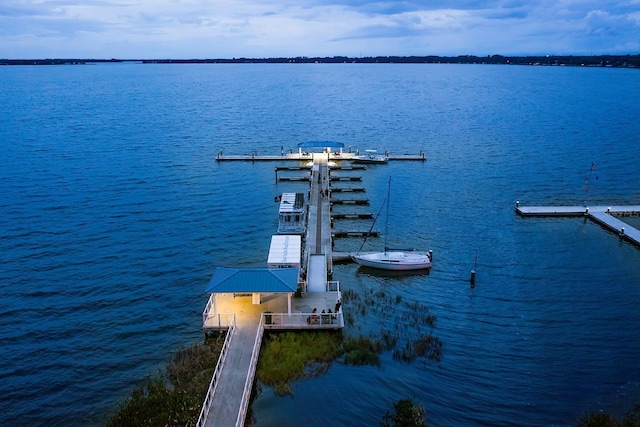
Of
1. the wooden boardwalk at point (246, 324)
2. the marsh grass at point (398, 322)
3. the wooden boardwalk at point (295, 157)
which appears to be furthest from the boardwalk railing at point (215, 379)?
the wooden boardwalk at point (295, 157)

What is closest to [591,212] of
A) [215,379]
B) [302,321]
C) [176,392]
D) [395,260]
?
[395,260]

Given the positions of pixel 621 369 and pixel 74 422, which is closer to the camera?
pixel 74 422

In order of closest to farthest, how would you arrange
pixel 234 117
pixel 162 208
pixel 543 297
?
pixel 543 297
pixel 162 208
pixel 234 117

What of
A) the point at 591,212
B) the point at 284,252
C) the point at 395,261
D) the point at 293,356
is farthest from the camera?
the point at 591,212

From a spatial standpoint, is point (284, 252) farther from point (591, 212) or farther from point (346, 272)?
point (591, 212)

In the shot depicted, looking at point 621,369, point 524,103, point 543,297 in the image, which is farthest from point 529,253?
point 524,103

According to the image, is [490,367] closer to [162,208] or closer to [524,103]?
[162,208]
